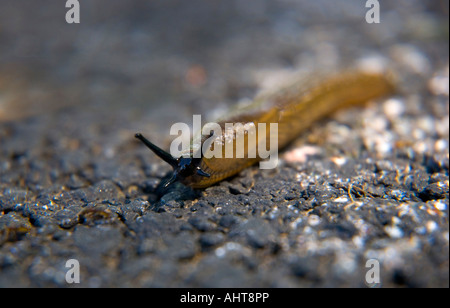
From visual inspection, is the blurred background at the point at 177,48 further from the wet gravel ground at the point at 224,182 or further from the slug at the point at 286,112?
the slug at the point at 286,112

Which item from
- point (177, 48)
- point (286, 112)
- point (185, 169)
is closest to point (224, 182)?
point (185, 169)

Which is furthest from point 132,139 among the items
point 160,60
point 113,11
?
point 113,11

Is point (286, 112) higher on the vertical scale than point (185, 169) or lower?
higher

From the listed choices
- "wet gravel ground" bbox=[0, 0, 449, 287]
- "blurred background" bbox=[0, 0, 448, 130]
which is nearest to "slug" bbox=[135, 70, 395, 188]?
"wet gravel ground" bbox=[0, 0, 449, 287]

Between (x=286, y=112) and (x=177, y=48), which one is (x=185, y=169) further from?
(x=177, y=48)

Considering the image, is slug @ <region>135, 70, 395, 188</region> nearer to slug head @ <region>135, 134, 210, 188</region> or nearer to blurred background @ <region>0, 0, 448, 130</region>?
slug head @ <region>135, 134, 210, 188</region>

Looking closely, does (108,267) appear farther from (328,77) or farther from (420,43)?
(420,43)

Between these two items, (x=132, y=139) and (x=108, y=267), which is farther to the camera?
(x=132, y=139)
